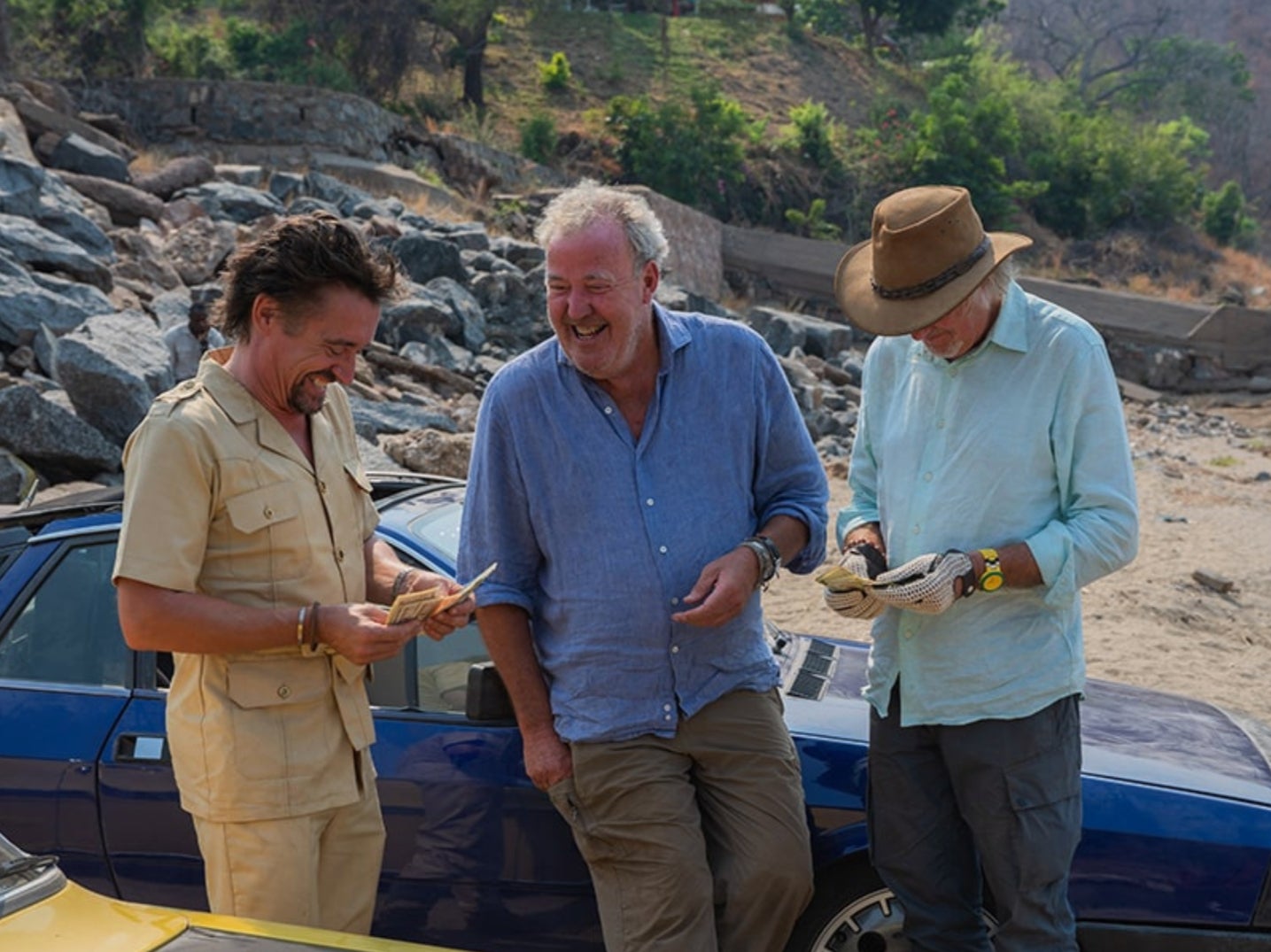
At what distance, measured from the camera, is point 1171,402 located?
2277cm

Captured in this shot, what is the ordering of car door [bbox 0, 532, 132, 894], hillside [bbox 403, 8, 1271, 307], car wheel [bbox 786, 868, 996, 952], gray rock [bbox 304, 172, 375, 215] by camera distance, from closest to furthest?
1. car wheel [bbox 786, 868, 996, 952]
2. car door [bbox 0, 532, 132, 894]
3. gray rock [bbox 304, 172, 375, 215]
4. hillside [bbox 403, 8, 1271, 307]

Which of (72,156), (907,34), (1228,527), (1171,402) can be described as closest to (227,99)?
(72,156)

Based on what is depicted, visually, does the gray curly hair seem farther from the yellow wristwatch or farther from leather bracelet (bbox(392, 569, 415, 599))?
the yellow wristwatch

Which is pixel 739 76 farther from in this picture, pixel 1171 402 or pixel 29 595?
pixel 29 595

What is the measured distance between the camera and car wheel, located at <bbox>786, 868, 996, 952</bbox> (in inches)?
136

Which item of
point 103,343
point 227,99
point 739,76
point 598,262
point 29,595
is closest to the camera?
point 598,262

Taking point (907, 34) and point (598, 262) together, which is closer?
point (598, 262)

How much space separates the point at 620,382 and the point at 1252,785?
1.82 meters

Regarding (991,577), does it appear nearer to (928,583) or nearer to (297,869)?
(928,583)

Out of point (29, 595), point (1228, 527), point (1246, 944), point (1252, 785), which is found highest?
point (29, 595)

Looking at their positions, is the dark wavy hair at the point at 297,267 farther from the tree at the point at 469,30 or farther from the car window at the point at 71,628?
the tree at the point at 469,30

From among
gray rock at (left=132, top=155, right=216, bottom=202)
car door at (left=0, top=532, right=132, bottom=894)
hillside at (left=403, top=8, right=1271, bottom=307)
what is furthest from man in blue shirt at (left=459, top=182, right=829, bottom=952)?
hillside at (left=403, top=8, right=1271, bottom=307)

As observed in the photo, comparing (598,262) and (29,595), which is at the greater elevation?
(598,262)

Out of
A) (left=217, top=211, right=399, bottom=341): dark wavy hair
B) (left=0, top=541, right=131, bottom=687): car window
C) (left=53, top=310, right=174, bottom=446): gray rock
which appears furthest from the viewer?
(left=53, top=310, right=174, bottom=446): gray rock
